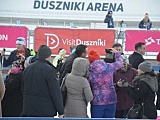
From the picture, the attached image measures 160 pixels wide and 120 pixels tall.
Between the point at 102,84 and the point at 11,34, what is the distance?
33.8 feet

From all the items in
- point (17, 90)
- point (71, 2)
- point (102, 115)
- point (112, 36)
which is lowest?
point (102, 115)

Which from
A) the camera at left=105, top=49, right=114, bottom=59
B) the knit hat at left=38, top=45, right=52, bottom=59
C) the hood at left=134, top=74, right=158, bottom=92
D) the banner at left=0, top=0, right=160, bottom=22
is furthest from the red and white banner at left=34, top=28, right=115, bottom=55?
the knit hat at left=38, top=45, right=52, bottom=59

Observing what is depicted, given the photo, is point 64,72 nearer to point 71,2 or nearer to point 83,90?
point 83,90

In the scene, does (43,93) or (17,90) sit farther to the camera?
(17,90)

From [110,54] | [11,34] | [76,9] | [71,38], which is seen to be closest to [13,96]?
[110,54]

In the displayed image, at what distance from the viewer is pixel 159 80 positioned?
6.18 metres

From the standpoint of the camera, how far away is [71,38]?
15.5 m

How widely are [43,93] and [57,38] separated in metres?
10.5

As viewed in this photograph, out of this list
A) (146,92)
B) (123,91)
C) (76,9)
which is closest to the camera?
(146,92)

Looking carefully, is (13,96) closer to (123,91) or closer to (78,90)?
(78,90)

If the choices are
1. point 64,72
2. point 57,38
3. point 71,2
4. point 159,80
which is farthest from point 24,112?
point 71,2

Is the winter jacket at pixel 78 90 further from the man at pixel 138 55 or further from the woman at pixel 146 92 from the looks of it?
the man at pixel 138 55

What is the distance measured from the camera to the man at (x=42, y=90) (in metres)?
5.02

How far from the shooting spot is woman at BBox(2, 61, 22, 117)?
5402 mm
